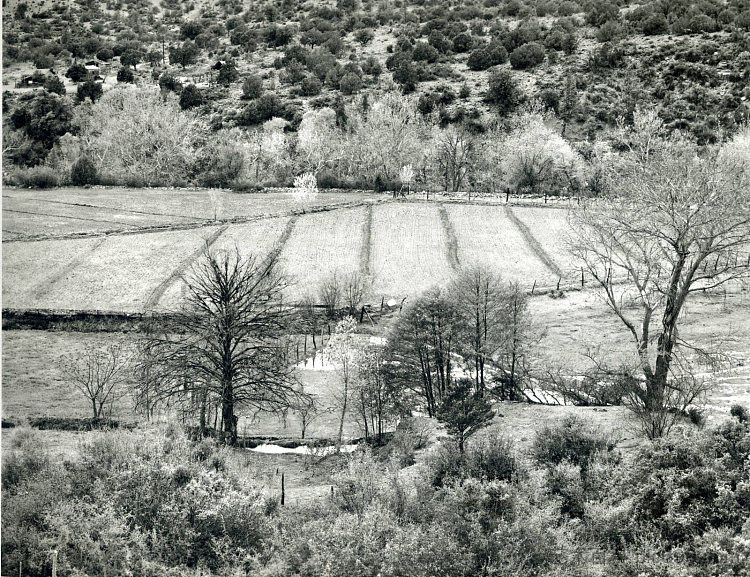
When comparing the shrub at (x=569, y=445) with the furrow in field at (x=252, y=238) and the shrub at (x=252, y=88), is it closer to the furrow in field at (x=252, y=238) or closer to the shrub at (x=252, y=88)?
the furrow in field at (x=252, y=238)

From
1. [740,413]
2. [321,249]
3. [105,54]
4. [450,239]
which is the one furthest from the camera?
[105,54]

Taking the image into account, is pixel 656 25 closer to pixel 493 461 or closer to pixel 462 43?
pixel 462 43

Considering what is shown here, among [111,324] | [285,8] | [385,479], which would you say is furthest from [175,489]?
[285,8]

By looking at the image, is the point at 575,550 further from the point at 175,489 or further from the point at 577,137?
the point at 577,137

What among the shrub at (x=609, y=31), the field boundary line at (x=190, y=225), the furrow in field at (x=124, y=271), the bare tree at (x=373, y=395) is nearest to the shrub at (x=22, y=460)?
the bare tree at (x=373, y=395)

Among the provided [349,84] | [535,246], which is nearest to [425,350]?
[535,246]
